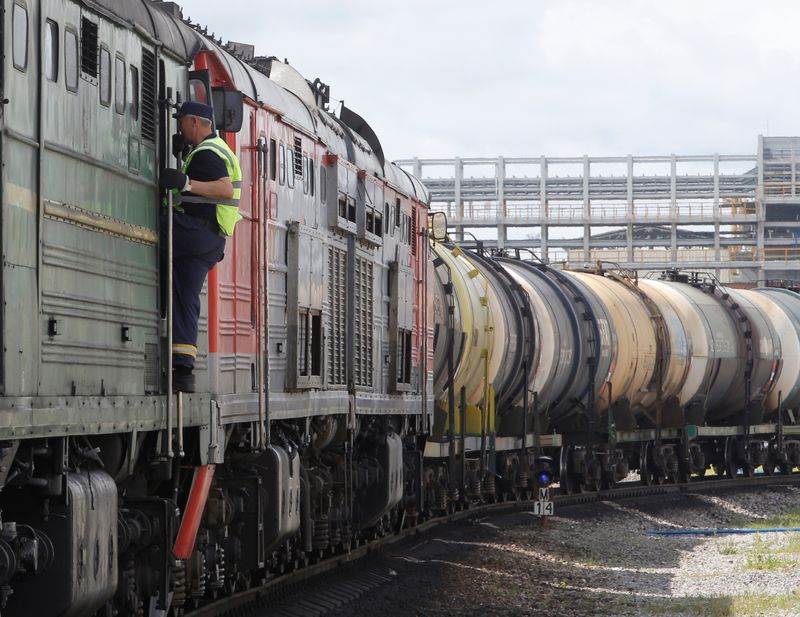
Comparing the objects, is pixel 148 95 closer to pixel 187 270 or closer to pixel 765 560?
pixel 187 270

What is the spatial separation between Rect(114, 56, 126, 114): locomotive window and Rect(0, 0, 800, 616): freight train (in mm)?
24

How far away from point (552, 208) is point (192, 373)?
107 meters

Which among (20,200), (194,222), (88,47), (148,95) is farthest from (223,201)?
(20,200)

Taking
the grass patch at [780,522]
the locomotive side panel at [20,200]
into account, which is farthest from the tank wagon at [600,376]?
the locomotive side panel at [20,200]

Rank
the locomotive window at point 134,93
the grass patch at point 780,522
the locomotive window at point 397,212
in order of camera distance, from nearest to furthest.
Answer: the locomotive window at point 134,93
the locomotive window at point 397,212
the grass patch at point 780,522

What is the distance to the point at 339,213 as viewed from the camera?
49.4 ft

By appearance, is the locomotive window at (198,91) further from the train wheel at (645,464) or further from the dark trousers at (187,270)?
the train wheel at (645,464)

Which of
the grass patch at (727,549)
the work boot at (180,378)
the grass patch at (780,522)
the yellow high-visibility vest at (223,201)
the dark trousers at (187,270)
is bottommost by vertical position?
the grass patch at (727,549)

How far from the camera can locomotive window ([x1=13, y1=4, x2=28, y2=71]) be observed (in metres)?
7.41

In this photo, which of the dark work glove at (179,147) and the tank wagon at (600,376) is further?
the tank wagon at (600,376)

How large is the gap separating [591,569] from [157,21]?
12.4m

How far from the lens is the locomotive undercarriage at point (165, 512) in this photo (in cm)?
796

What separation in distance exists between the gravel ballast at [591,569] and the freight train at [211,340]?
2.74ft

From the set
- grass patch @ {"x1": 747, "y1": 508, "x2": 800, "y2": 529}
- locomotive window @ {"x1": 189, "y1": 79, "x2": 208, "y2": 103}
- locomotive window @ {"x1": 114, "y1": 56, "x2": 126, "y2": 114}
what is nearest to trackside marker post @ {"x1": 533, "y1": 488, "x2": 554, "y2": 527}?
grass patch @ {"x1": 747, "y1": 508, "x2": 800, "y2": 529}
